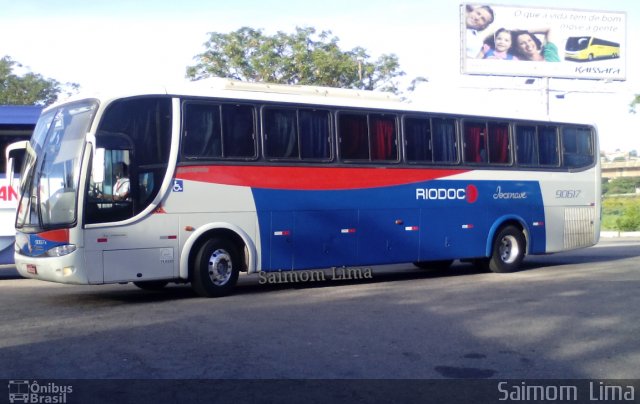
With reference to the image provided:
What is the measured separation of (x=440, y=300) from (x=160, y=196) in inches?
188

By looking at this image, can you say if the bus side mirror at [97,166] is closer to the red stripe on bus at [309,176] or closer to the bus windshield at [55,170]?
the bus windshield at [55,170]

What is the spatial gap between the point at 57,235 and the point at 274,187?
3800 millimetres

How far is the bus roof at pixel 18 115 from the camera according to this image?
17172mm

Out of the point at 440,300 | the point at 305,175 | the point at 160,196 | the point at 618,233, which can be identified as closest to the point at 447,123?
the point at 305,175

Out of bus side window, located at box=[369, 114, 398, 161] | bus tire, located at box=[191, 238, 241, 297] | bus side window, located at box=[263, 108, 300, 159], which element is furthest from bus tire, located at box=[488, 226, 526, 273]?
bus tire, located at box=[191, 238, 241, 297]

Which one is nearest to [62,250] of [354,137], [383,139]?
[354,137]

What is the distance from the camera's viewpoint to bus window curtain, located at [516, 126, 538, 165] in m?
17.6

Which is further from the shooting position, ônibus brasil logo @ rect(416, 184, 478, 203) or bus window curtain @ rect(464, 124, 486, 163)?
bus window curtain @ rect(464, 124, 486, 163)

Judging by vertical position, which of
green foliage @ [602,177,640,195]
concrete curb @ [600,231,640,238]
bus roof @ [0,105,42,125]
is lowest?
concrete curb @ [600,231,640,238]

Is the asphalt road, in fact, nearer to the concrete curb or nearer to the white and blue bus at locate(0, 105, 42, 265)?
the white and blue bus at locate(0, 105, 42, 265)

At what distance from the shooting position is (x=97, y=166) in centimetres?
1144

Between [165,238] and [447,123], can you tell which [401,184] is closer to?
[447,123]

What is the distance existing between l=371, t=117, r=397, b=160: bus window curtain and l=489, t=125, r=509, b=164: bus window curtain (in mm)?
2870

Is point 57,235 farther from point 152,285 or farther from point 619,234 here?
point 619,234
